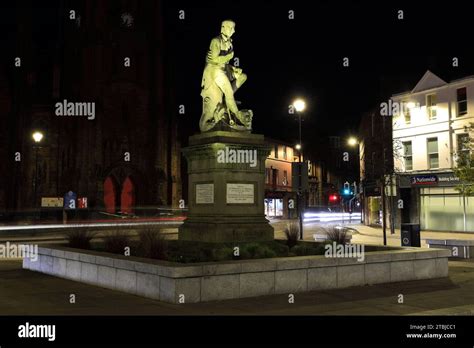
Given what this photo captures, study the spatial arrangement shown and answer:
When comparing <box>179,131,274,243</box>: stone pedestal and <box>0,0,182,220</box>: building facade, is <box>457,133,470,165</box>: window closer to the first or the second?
<box>179,131,274,243</box>: stone pedestal

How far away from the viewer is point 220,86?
46.6 feet

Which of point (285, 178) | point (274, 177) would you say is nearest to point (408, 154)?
point (274, 177)

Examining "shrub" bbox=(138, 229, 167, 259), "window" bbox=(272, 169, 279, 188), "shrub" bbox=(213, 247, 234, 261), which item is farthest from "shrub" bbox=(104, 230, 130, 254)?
"window" bbox=(272, 169, 279, 188)

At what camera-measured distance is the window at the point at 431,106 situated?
37.1m

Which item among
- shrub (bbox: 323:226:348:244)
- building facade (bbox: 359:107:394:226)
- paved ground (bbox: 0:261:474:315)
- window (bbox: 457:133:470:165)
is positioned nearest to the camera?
paved ground (bbox: 0:261:474:315)

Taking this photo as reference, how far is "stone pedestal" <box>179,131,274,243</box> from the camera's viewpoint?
1334 cm

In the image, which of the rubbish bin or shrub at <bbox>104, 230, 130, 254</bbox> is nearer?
shrub at <bbox>104, 230, 130, 254</bbox>

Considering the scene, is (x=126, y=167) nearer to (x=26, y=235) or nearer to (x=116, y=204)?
(x=116, y=204)

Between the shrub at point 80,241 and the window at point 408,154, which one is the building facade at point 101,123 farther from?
the shrub at point 80,241

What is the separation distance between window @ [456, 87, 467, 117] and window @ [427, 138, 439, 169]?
2.72 metres

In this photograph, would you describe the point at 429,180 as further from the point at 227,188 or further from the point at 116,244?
the point at 116,244

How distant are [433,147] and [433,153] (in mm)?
435

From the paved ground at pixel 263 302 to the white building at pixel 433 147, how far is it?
970 inches

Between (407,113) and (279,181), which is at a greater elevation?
(407,113)
